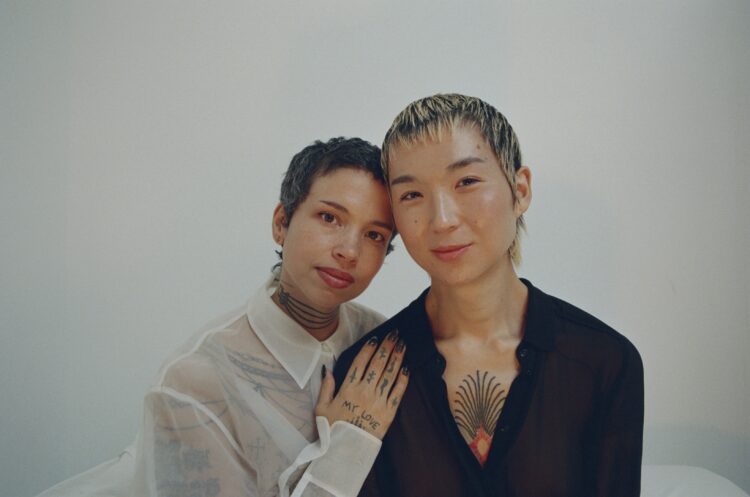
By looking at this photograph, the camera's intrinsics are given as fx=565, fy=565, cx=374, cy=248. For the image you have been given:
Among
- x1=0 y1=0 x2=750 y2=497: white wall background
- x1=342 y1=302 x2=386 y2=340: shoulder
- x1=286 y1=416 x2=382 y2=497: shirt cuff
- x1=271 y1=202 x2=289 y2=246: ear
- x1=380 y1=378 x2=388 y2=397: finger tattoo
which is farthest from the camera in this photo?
x1=0 y1=0 x2=750 y2=497: white wall background

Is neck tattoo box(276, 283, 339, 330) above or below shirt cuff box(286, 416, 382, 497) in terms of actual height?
above

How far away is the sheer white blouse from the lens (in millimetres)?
1150

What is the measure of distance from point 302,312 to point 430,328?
0.32 m

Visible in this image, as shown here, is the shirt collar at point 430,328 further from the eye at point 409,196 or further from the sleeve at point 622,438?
the eye at point 409,196

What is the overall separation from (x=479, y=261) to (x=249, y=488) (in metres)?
0.67

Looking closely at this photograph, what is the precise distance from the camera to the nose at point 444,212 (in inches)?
45.1

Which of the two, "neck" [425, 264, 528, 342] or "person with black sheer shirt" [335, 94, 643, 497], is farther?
"neck" [425, 264, 528, 342]

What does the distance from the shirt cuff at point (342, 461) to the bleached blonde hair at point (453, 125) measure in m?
0.58

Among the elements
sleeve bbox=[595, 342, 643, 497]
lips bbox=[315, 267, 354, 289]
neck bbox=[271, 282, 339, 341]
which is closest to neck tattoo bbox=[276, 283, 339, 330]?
neck bbox=[271, 282, 339, 341]

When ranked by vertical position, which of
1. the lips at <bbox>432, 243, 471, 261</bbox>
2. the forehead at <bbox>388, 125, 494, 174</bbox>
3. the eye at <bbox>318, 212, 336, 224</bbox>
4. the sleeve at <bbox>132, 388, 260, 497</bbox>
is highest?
the forehead at <bbox>388, 125, 494, 174</bbox>

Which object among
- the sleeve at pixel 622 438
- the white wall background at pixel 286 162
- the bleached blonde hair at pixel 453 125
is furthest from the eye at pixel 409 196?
the white wall background at pixel 286 162

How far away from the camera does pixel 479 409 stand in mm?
1228

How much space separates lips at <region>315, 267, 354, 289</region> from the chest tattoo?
0.36 meters

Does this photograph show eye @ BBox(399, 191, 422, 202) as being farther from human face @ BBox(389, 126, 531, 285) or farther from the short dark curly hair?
the short dark curly hair
